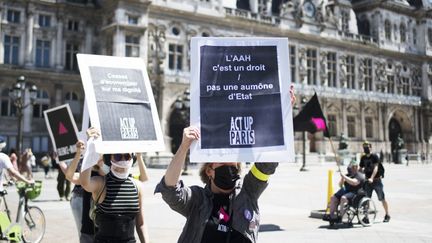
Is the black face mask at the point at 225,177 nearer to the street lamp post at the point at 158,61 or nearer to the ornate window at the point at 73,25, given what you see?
the street lamp post at the point at 158,61

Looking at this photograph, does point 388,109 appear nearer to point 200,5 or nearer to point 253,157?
point 200,5

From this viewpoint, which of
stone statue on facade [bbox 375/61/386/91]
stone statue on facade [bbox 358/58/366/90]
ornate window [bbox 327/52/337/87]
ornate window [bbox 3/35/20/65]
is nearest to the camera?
ornate window [bbox 3/35/20/65]

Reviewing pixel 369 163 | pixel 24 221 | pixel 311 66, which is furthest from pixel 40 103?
pixel 369 163

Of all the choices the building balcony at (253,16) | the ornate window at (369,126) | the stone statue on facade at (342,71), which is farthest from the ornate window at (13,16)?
the ornate window at (369,126)

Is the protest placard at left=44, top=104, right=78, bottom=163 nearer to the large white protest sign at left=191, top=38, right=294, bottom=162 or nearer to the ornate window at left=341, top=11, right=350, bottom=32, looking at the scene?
the large white protest sign at left=191, top=38, right=294, bottom=162

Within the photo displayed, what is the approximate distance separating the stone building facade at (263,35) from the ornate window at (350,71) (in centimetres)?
11

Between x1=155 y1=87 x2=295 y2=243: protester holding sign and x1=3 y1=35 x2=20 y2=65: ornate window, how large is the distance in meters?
34.0

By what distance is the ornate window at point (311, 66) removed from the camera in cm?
4562

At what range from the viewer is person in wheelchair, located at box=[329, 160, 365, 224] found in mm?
10047

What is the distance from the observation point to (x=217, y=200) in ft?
11.8

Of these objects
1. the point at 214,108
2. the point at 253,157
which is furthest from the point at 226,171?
the point at 214,108

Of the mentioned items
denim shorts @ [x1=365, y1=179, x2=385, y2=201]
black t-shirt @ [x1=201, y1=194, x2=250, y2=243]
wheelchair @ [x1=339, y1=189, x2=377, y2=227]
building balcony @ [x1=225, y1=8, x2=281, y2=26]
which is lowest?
wheelchair @ [x1=339, y1=189, x2=377, y2=227]

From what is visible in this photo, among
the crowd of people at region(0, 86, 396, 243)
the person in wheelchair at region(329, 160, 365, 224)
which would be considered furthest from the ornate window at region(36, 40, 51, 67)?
the crowd of people at region(0, 86, 396, 243)

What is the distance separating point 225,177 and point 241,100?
703 mm
